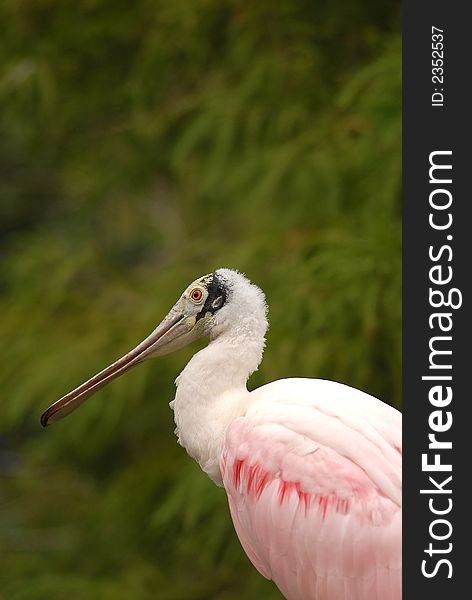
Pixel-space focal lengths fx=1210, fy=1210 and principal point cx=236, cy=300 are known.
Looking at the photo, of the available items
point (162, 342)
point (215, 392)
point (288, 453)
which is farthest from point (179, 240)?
point (288, 453)

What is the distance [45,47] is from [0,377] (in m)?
1.91

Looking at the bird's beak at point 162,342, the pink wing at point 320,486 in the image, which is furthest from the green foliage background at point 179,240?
the pink wing at point 320,486

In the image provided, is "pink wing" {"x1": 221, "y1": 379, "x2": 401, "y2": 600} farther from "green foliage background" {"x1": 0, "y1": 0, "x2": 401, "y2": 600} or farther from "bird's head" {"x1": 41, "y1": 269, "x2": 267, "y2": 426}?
"green foliage background" {"x1": 0, "y1": 0, "x2": 401, "y2": 600}

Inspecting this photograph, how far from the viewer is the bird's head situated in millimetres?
3438

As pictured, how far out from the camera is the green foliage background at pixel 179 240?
18.0 ft

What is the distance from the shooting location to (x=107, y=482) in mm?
7391

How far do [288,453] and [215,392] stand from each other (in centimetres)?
30

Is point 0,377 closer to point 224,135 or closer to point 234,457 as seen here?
point 224,135

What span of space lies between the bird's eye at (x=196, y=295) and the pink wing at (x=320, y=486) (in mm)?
329

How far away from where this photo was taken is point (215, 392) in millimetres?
3400

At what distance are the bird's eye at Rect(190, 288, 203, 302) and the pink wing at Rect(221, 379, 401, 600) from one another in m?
0.33

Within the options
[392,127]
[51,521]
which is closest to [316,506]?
[392,127]

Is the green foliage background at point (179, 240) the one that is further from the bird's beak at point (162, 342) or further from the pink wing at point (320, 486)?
the pink wing at point (320, 486)

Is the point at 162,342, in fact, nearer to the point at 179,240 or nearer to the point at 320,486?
the point at 320,486
